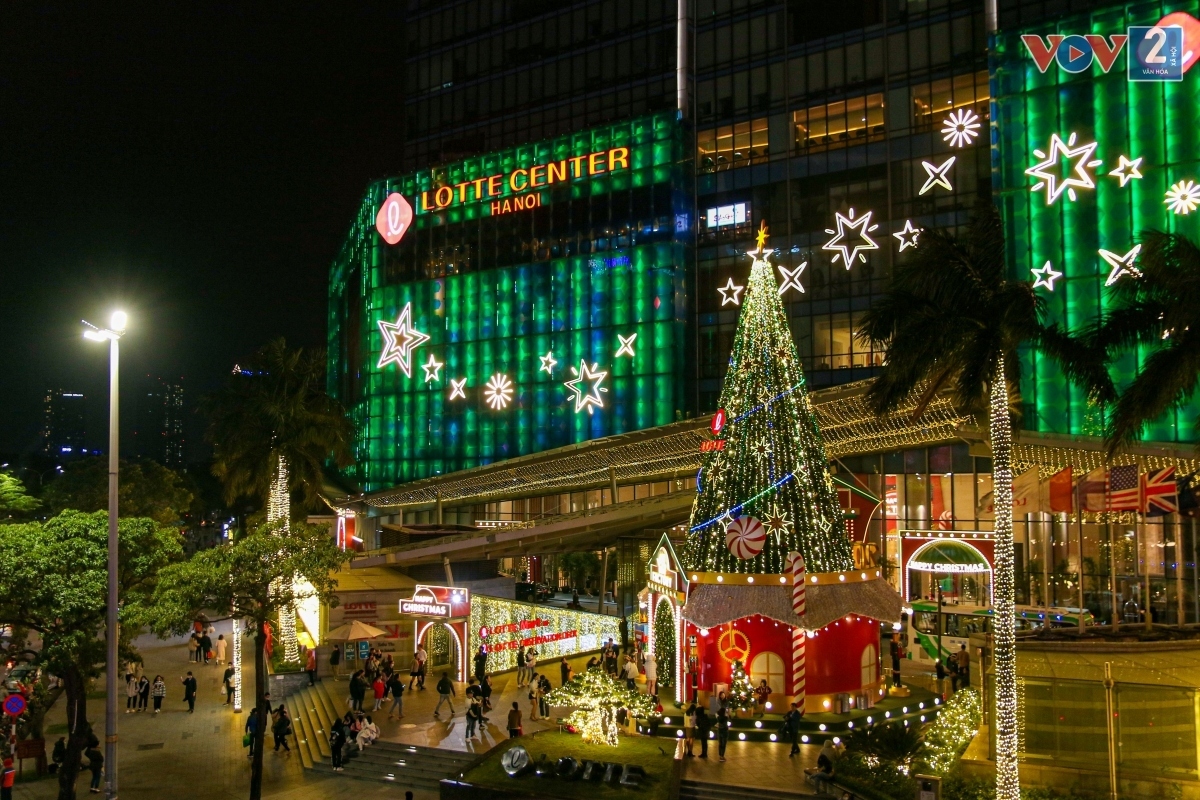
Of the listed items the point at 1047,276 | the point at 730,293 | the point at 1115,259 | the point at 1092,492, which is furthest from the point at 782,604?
the point at 730,293

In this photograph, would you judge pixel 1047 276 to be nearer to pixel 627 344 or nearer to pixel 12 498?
pixel 627 344

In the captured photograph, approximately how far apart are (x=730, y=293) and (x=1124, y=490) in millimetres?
36149

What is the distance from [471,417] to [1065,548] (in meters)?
36.6

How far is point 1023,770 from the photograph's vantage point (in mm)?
21391

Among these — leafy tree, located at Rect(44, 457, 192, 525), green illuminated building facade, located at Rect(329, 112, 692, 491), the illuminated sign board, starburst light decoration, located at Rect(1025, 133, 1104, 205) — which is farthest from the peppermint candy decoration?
leafy tree, located at Rect(44, 457, 192, 525)

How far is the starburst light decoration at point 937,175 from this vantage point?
5088cm

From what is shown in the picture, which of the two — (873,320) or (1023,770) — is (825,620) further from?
(873,320)

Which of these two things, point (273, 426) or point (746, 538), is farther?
point (273, 426)

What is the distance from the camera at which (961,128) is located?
166 ft

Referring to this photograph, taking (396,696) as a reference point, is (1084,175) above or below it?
above

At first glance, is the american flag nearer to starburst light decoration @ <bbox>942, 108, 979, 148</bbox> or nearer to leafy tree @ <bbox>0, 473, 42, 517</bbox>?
starburst light decoration @ <bbox>942, 108, 979, 148</bbox>

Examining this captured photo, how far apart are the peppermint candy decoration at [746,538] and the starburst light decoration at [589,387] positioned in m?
32.7

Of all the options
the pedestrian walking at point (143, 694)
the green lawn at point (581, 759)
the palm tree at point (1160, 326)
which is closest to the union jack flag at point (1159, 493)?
the palm tree at point (1160, 326)

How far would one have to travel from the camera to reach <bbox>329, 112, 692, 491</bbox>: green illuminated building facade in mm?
60219
